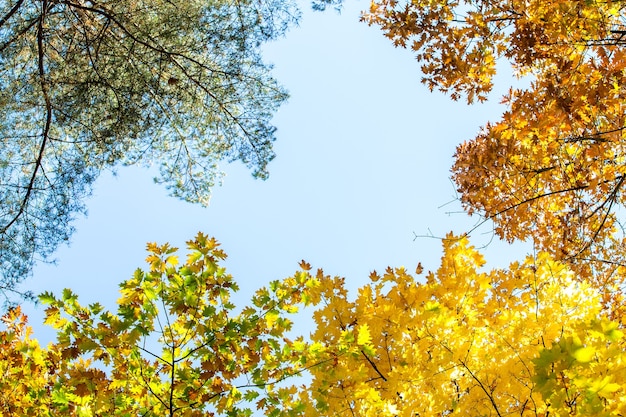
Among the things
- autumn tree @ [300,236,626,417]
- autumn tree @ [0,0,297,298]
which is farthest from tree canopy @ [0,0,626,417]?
autumn tree @ [0,0,297,298]

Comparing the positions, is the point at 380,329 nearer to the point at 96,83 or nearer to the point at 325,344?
the point at 325,344

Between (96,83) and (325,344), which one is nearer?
(325,344)

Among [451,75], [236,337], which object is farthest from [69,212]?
[451,75]

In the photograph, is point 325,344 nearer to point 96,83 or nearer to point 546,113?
point 546,113

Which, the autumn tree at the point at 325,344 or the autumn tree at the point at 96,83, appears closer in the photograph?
the autumn tree at the point at 325,344

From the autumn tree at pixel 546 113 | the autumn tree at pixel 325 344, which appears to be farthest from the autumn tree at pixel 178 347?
the autumn tree at pixel 546 113

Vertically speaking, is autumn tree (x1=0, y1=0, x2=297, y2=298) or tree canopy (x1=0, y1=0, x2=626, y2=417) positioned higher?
autumn tree (x1=0, y1=0, x2=297, y2=298)

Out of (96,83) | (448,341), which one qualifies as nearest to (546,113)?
(448,341)

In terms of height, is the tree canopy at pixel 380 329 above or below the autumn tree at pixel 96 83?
below

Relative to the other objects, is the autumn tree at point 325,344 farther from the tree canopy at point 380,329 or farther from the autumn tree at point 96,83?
the autumn tree at point 96,83

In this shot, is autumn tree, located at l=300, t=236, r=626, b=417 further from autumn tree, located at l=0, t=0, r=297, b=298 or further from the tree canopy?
autumn tree, located at l=0, t=0, r=297, b=298

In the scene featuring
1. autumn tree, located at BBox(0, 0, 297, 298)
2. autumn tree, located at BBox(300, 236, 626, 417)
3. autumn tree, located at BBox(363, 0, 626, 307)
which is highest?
autumn tree, located at BBox(0, 0, 297, 298)

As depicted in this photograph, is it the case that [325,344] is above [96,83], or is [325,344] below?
below

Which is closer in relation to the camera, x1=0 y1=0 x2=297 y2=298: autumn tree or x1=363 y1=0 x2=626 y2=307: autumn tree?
x1=363 y1=0 x2=626 y2=307: autumn tree
